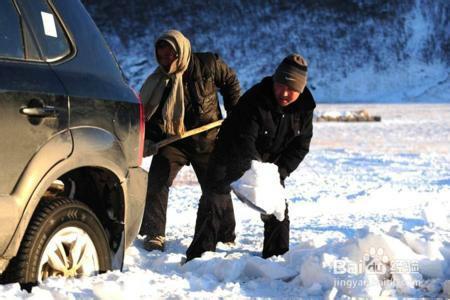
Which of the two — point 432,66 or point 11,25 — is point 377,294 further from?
point 432,66

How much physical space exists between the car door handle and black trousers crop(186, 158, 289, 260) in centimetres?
203

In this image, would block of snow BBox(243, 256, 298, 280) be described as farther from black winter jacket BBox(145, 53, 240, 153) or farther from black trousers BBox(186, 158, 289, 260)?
black winter jacket BBox(145, 53, 240, 153)

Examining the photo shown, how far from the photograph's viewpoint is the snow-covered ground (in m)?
4.47

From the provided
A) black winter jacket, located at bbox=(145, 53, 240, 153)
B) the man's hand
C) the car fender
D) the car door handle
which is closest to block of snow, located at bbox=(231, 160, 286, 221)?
the car fender

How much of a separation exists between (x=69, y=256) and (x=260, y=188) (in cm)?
155

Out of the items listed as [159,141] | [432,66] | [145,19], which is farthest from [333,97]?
[159,141]

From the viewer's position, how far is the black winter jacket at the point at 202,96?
6.66 m

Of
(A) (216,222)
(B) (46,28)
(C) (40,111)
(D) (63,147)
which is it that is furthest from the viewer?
(A) (216,222)

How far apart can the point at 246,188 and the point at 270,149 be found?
593 millimetres

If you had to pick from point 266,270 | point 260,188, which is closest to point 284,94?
point 260,188

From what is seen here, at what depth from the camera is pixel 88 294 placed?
407 cm

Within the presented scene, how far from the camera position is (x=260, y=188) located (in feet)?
17.6

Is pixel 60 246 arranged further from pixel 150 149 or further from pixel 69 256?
pixel 150 149

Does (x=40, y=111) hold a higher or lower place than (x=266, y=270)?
higher
